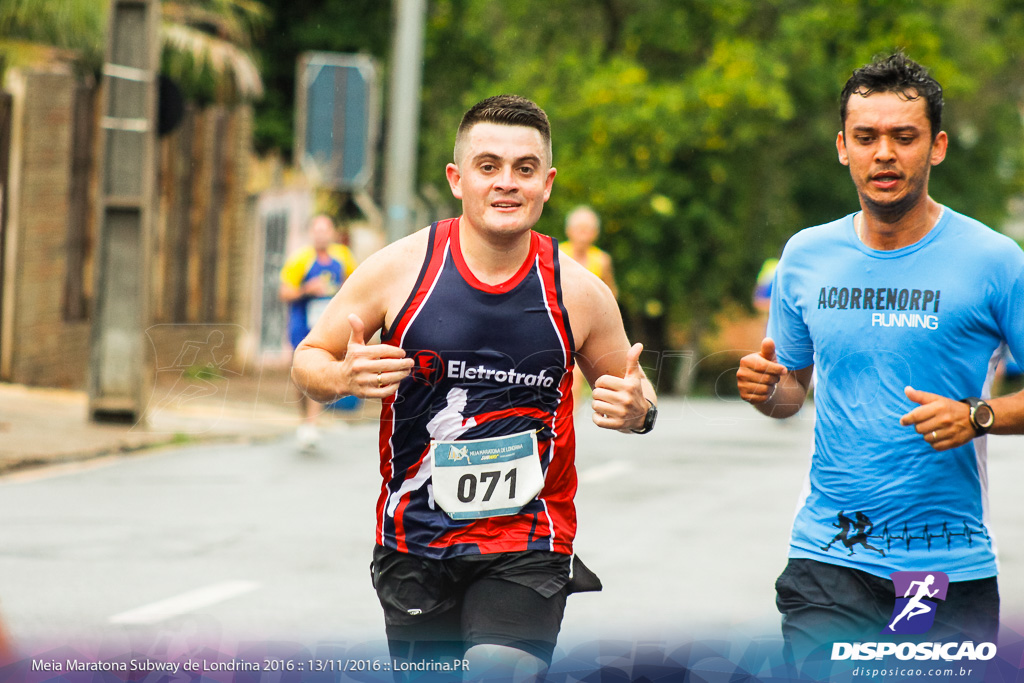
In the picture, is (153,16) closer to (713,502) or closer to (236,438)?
(236,438)

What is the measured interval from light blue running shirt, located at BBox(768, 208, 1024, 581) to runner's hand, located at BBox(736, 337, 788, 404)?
0.15 m

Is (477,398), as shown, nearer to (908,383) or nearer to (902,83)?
(908,383)

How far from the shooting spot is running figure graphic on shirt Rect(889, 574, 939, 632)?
381 centimetres

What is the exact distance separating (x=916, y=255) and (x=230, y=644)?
2.94 metres

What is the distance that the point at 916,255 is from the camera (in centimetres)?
388

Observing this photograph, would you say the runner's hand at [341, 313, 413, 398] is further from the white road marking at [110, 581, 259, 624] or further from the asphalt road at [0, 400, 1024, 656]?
the white road marking at [110, 581, 259, 624]

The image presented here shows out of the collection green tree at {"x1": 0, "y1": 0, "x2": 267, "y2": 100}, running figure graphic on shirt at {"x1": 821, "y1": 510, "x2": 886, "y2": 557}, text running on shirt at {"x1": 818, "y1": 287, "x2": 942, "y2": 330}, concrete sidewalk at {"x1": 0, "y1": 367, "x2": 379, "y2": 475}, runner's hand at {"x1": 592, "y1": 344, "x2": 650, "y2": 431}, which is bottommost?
A: concrete sidewalk at {"x1": 0, "y1": 367, "x2": 379, "y2": 475}

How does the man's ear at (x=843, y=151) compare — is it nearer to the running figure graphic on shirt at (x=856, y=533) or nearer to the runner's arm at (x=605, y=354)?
the runner's arm at (x=605, y=354)

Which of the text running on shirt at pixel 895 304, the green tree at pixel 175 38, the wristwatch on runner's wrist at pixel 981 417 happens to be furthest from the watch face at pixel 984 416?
the green tree at pixel 175 38

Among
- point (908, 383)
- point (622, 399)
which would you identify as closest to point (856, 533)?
point (908, 383)

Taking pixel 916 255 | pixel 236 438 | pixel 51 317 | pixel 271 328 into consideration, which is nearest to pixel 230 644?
pixel 916 255

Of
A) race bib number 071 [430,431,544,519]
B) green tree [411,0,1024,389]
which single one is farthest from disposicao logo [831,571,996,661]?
green tree [411,0,1024,389]

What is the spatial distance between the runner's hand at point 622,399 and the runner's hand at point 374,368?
0.47m

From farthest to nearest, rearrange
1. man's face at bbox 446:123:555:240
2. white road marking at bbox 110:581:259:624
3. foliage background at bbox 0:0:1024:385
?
foliage background at bbox 0:0:1024:385 < white road marking at bbox 110:581:259:624 < man's face at bbox 446:123:555:240
